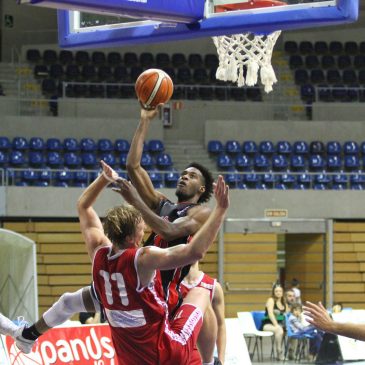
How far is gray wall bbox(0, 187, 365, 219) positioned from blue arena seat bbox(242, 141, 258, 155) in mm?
1710

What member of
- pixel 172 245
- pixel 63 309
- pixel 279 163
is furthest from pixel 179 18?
pixel 279 163

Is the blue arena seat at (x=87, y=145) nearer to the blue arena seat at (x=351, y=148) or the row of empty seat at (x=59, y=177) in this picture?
the row of empty seat at (x=59, y=177)

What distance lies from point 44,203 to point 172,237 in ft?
44.4

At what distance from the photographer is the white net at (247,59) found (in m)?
8.47

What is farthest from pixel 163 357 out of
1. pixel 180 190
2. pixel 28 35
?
pixel 28 35

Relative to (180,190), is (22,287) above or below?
below

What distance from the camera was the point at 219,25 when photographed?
7.60 m

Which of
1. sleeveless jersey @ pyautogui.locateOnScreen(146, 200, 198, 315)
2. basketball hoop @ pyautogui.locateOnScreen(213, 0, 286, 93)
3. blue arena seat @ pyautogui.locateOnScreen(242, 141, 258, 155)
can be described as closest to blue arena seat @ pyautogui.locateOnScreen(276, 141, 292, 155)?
blue arena seat @ pyautogui.locateOnScreen(242, 141, 258, 155)

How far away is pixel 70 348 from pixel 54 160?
947cm

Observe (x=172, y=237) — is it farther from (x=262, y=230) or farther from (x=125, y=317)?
(x=262, y=230)

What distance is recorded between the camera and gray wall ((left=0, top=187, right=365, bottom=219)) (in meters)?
19.6

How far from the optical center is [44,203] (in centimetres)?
1973

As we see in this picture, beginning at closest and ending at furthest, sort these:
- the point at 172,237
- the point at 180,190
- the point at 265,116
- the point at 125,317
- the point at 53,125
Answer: the point at 125,317, the point at 172,237, the point at 180,190, the point at 53,125, the point at 265,116

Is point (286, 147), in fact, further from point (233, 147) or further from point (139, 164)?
point (139, 164)
